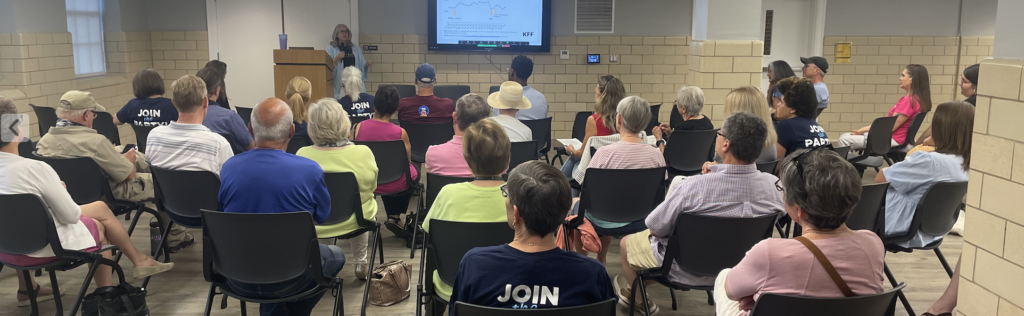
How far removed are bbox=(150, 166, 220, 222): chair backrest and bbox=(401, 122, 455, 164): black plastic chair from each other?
6.80 feet

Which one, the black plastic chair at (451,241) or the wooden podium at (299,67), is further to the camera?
the wooden podium at (299,67)

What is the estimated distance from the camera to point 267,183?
2.95 m

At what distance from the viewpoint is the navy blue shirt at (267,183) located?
2.95 meters

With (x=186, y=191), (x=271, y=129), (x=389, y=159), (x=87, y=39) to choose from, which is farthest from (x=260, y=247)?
(x=87, y=39)

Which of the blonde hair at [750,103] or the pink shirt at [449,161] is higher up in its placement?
the blonde hair at [750,103]

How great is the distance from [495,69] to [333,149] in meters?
6.01

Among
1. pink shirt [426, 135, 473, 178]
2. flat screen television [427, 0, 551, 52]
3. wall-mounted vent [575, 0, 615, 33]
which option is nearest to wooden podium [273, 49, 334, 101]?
flat screen television [427, 0, 551, 52]

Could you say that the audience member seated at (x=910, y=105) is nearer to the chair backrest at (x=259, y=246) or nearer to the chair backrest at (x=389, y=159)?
the chair backrest at (x=389, y=159)

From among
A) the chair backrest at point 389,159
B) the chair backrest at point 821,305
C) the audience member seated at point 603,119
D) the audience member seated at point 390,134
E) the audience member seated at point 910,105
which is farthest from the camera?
the audience member seated at point 910,105

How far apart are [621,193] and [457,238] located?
125 cm

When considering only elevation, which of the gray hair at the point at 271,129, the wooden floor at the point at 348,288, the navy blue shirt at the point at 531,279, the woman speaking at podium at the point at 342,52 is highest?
the woman speaking at podium at the point at 342,52

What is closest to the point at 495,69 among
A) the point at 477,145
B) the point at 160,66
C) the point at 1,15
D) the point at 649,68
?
the point at 649,68

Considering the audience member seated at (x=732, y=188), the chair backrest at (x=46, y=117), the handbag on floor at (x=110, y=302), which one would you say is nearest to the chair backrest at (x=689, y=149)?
the audience member seated at (x=732, y=188)

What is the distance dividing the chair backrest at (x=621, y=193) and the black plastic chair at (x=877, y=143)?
2910 millimetres
